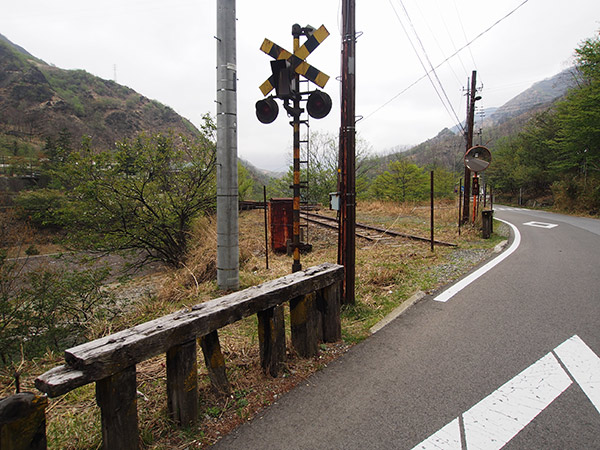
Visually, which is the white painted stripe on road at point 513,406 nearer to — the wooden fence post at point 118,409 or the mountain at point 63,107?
the wooden fence post at point 118,409

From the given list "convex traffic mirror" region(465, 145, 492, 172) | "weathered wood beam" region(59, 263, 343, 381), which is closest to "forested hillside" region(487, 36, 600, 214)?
"convex traffic mirror" region(465, 145, 492, 172)

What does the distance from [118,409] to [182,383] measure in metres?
0.40

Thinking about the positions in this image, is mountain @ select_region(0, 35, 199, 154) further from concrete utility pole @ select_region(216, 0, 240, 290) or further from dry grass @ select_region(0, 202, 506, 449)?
concrete utility pole @ select_region(216, 0, 240, 290)

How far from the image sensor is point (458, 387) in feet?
8.25

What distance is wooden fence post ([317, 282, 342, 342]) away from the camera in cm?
329

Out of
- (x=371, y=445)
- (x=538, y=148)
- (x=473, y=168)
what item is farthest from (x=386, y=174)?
(x=371, y=445)

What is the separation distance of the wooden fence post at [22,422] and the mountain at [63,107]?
88.6m

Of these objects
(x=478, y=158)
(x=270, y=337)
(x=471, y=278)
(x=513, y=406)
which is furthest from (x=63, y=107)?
(x=513, y=406)

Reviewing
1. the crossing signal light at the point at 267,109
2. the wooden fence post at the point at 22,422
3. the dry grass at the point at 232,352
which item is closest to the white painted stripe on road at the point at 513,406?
the dry grass at the point at 232,352

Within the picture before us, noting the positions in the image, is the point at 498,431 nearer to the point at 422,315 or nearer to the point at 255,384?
the point at 255,384

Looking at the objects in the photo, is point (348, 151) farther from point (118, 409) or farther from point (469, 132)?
point (469, 132)

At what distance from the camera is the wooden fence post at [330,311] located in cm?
329

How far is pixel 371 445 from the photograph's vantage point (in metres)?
1.95

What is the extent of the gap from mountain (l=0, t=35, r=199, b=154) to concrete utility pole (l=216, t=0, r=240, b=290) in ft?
276
